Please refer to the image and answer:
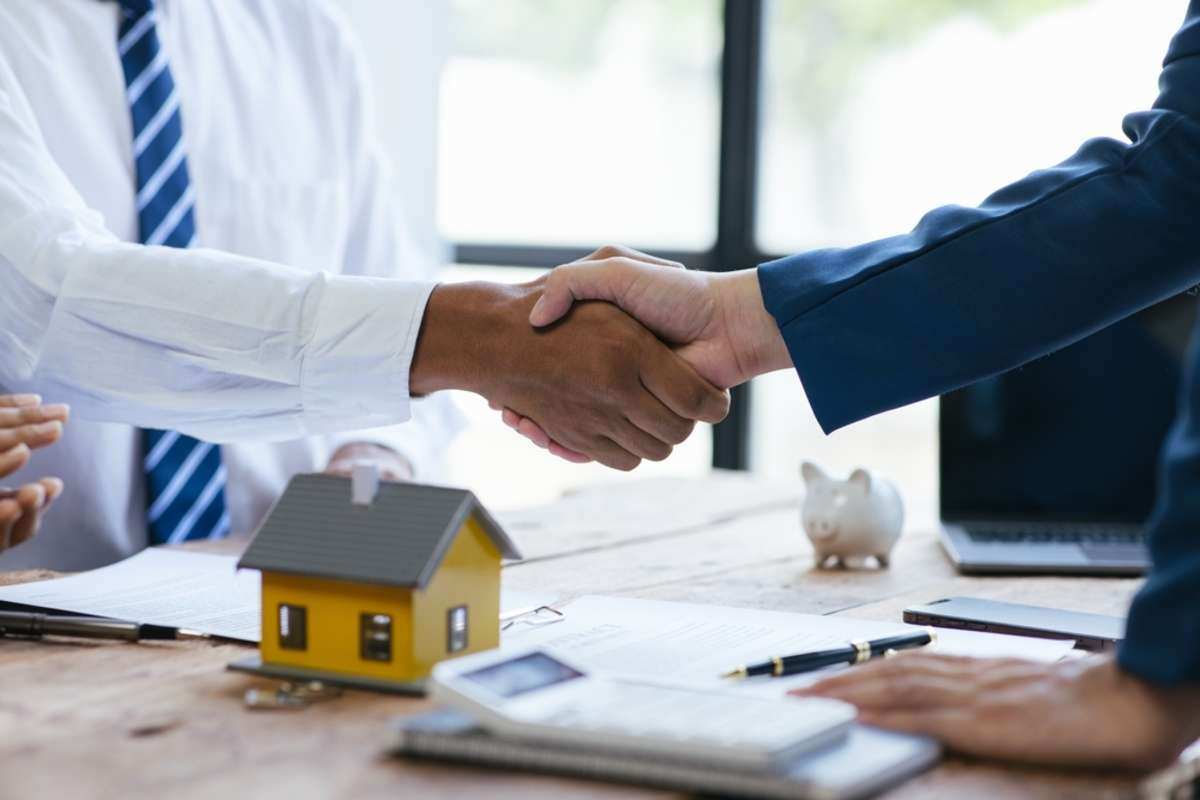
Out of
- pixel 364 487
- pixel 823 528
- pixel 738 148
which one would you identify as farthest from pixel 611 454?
pixel 738 148

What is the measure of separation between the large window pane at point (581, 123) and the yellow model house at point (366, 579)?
2.69 metres

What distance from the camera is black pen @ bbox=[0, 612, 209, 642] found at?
1.05 meters

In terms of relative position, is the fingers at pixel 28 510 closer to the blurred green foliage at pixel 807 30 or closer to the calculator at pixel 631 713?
the calculator at pixel 631 713

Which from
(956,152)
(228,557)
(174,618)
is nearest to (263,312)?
(228,557)

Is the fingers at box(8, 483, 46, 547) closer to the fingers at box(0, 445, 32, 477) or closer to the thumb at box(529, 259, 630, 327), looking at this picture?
the fingers at box(0, 445, 32, 477)

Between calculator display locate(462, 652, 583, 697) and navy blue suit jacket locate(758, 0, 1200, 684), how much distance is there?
1.86 feet

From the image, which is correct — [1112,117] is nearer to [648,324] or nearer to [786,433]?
[786,433]

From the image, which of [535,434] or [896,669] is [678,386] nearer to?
[535,434]

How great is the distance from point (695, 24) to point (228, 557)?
8.44ft

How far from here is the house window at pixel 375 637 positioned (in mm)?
904

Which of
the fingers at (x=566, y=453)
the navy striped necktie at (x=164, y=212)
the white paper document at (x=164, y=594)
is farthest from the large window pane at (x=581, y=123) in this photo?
the white paper document at (x=164, y=594)

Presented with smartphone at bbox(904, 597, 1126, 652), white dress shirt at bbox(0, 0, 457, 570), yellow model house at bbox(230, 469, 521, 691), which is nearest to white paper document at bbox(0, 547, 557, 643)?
yellow model house at bbox(230, 469, 521, 691)

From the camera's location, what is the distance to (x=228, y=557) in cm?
143

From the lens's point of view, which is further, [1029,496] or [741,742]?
[1029,496]
